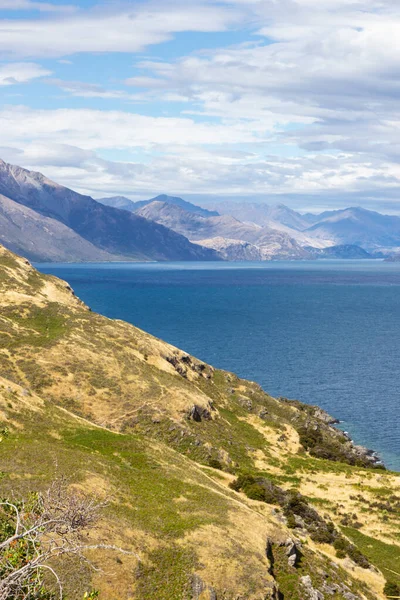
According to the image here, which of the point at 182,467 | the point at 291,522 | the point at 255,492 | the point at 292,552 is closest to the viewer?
the point at 292,552

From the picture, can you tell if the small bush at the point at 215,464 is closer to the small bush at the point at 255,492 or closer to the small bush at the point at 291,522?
the small bush at the point at 255,492

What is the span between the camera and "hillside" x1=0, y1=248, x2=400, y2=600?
46406mm

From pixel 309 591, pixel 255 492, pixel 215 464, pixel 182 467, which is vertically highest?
pixel 182 467

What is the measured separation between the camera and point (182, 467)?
220ft

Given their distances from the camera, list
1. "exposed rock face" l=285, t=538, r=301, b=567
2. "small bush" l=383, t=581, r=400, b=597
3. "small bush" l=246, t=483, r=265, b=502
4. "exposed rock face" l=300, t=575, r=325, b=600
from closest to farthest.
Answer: "exposed rock face" l=300, t=575, r=325, b=600, "exposed rock face" l=285, t=538, r=301, b=567, "small bush" l=383, t=581, r=400, b=597, "small bush" l=246, t=483, r=265, b=502

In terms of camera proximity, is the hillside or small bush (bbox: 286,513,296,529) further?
small bush (bbox: 286,513,296,529)

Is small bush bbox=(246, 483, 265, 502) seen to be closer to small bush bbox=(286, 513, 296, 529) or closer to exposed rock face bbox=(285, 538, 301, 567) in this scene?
small bush bbox=(286, 513, 296, 529)

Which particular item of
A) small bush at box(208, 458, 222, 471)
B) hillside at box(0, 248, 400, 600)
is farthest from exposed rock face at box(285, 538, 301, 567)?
small bush at box(208, 458, 222, 471)

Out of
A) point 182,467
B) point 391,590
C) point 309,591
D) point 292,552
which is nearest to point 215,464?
point 182,467

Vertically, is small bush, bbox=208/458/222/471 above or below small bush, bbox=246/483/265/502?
below

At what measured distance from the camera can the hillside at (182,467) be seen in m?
46.4

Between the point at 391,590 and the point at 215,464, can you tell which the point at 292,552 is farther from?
the point at 215,464

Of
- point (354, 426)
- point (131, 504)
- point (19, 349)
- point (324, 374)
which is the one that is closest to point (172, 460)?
point (131, 504)

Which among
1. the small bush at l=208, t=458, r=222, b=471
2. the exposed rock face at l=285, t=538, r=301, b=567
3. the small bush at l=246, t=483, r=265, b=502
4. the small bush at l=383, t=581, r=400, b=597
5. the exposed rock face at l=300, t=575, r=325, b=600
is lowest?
the small bush at l=208, t=458, r=222, b=471
